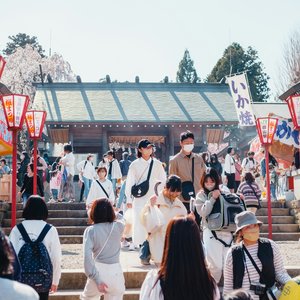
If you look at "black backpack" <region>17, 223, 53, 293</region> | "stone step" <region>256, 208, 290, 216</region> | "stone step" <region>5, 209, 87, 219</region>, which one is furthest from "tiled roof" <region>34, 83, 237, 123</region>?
"black backpack" <region>17, 223, 53, 293</region>

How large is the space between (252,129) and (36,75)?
1556 centimetres

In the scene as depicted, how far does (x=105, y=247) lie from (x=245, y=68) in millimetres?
42724

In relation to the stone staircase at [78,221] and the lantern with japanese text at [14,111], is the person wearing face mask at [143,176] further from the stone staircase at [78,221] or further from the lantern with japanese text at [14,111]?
the stone staircase at [78,221]

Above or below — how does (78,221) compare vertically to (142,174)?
below

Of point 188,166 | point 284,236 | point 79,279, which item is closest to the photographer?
point 79,279

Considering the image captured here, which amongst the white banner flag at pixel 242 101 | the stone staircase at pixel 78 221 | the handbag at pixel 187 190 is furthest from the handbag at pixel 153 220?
the white banner flag at pixel 242 101

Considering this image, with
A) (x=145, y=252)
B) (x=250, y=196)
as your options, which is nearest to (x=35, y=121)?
(x=145, y=252)

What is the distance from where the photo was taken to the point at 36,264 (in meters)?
4.34

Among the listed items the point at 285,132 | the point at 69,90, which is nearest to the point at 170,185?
the point at 285,132

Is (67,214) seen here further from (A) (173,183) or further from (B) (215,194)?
(B) (215,194)

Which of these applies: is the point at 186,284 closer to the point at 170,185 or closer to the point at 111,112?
the point at 170,185

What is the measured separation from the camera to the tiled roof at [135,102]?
22234 millimetres

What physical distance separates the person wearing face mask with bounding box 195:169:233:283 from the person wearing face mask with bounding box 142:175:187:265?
32cm

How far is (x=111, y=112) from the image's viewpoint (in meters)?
22.8
